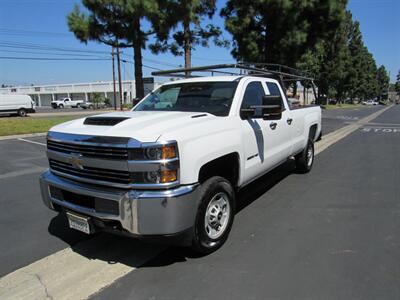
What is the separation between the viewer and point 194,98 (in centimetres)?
495

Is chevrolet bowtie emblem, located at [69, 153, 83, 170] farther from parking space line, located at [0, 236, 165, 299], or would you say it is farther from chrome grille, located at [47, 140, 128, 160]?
parking space line, located at [0, 236, 165, 299]

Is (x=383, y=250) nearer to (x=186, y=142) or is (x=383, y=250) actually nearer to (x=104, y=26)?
(x=186, y=142)

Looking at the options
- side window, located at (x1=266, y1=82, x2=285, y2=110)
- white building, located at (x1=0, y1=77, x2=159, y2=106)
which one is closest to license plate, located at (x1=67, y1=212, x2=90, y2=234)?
side window, located at (x1=266, y1=82, x2=285, y2=110)

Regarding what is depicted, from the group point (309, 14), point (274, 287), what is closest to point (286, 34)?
point (309, 14)

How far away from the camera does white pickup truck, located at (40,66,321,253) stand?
3176mm

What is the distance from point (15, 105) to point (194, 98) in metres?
31.9

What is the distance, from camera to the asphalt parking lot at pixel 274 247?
3.20 m

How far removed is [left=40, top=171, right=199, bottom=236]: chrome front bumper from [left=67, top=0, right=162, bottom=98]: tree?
12.2 meters

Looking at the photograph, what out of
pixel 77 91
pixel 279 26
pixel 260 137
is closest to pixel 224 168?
pixel 260 137

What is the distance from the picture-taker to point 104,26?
50.2 ft

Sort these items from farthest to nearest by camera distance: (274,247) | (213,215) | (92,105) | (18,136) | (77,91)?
(77,91)
(92,105)
(18,136)
(274,247)
(213,215)

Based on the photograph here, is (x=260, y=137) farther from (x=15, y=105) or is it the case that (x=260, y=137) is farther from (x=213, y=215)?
(x=15, y=105)

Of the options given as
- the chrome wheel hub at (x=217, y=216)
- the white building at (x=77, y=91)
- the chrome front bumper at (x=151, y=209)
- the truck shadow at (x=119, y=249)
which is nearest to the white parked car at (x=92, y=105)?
the white building at (x=77, y=91)

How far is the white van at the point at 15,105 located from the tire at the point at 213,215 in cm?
3258
